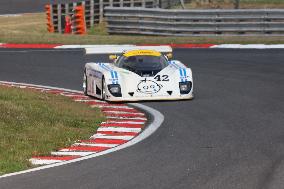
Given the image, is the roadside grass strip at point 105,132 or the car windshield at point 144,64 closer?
the roadside grass strip at point 105,132

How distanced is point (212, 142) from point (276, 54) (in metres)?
16.5

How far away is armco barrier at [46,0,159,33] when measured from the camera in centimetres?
4297

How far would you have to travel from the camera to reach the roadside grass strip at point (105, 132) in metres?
13.2

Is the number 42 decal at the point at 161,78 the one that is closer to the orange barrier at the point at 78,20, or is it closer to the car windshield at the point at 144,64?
the car windshield at the point at 144,64

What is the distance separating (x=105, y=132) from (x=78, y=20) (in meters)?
28.6

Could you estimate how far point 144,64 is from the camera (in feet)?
67.7

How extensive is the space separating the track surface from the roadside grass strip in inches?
18.3

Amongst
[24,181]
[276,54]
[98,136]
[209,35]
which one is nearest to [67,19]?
[209,35]

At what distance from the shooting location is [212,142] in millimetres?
13961

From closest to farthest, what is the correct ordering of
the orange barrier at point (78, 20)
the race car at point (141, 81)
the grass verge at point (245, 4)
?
1. the race car at point (141, 81)
2. the orange barrier at point (78, 20)
3. the grass verge at point (245, 4)

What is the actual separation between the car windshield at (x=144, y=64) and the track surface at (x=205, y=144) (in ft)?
3.13

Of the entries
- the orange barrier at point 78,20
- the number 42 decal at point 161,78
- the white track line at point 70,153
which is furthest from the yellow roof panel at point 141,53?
the orange barrier at point 78,20

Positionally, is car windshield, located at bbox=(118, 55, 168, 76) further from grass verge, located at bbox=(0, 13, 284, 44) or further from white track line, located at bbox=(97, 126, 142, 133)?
grass verge, located at bbox=(0, 13, 284, 44)

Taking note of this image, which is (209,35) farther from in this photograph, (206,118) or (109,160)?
(109,160)
